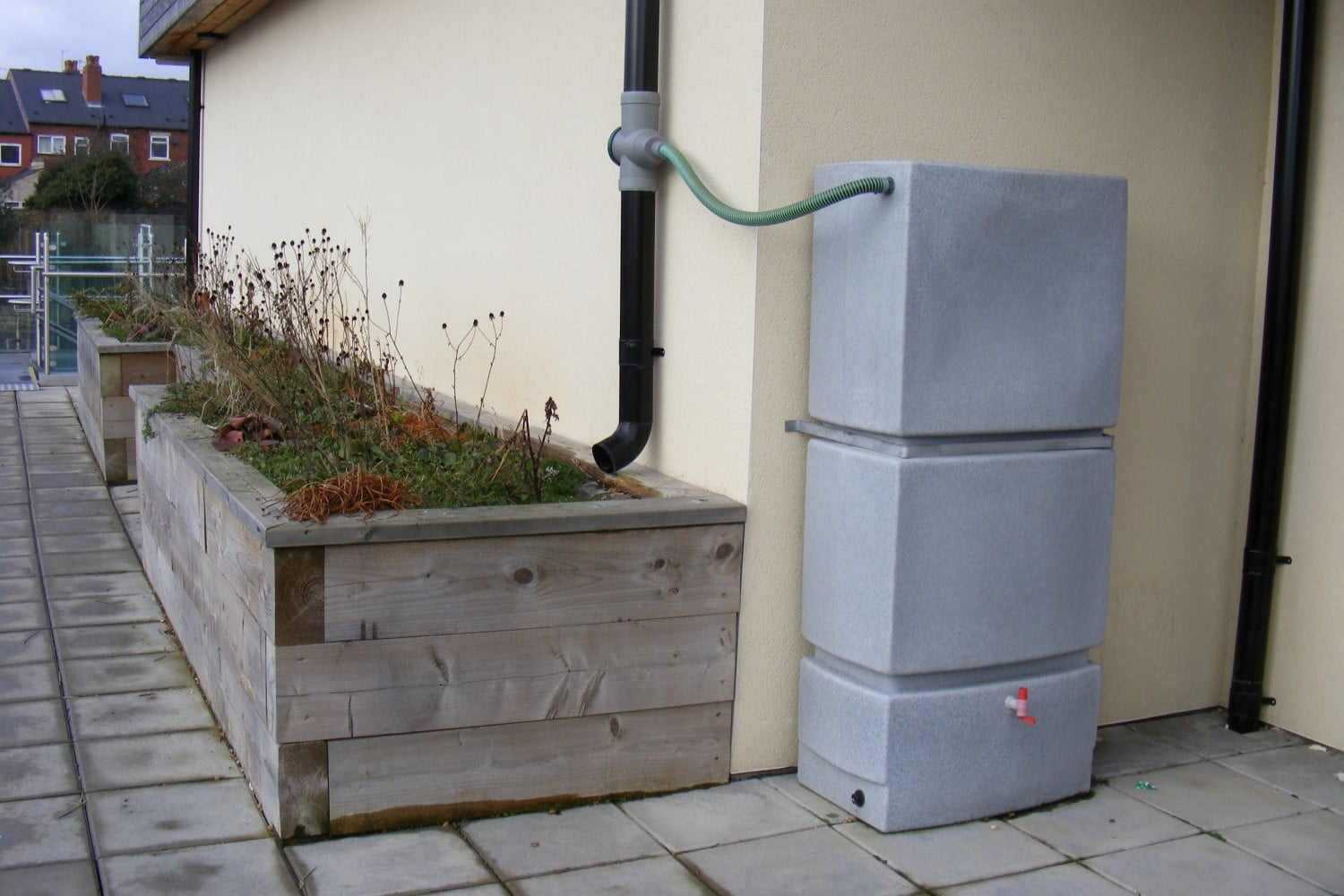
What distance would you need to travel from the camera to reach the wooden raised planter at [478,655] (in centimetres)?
357

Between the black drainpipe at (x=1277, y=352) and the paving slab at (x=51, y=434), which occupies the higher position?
the black drainpipe at (x=1277, y=352)

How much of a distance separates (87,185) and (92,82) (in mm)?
26473

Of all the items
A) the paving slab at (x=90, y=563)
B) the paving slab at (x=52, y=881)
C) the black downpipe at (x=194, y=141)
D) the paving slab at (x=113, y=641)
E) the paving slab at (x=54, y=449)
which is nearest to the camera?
the paving slab at (x=52, y=881)

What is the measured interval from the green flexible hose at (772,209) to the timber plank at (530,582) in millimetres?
886

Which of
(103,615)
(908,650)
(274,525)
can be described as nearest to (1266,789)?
(908,650)

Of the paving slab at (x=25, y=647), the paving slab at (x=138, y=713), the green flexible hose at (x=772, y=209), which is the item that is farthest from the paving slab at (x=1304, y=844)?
the paving slab at (x=25, y=647)

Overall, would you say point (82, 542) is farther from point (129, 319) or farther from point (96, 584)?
point (129, 319)

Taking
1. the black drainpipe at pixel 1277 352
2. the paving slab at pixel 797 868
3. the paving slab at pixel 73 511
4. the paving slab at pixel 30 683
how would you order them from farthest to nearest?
the paving slab at pixel 73 511 < the paving slab at pixel 30 683 < the black drainpipe at pixel 1277 352 < the paving slab at pixel 797 868

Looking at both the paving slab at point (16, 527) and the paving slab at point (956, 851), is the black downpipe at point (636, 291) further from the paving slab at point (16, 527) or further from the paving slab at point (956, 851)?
the paving slab at point (16, 527)

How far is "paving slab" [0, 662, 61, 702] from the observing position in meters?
4.78

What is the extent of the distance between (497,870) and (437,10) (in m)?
4.56

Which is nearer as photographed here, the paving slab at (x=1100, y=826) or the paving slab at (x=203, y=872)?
the paving slab at (x=203, y=872)

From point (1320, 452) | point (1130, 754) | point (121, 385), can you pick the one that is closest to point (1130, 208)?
point (1320, 452)

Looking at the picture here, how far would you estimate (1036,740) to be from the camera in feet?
12.9
